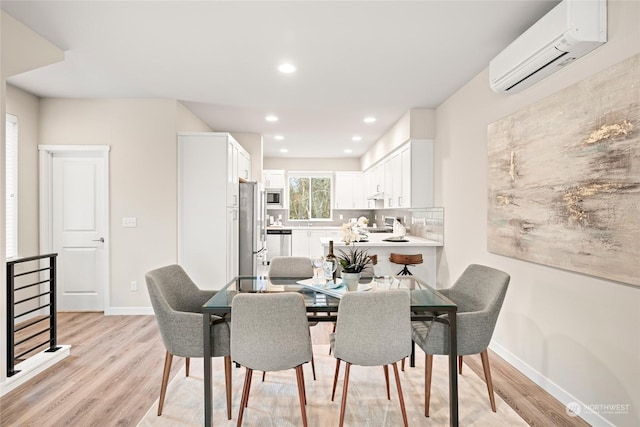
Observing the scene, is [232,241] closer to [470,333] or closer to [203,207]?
[203,207]

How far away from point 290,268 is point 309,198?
5.95m

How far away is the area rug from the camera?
223cm

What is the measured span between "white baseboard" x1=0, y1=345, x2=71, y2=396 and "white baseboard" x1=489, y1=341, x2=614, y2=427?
379cm

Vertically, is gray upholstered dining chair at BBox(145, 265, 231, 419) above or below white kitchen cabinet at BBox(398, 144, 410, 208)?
below

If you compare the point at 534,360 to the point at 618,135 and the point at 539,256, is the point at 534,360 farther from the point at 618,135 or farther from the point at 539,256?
the point at 618,135

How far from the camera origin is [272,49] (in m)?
3.00

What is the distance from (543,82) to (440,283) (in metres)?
2.68

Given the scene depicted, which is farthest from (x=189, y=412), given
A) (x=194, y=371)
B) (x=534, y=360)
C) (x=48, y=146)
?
(x=48, y=146)

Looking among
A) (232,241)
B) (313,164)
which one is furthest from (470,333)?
(313,164)

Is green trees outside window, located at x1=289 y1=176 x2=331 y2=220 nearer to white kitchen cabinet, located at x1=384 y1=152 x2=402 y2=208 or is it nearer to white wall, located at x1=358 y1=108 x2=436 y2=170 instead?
white kitchen cabinet, located at x1=384 y1=152 x2=402 y2=208

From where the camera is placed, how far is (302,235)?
8.41 metres

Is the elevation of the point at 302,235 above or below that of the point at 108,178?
below

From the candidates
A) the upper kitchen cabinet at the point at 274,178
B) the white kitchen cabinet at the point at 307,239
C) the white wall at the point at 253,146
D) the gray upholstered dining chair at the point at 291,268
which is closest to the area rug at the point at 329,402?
the gray upholstered dining chair at the point at 291,268

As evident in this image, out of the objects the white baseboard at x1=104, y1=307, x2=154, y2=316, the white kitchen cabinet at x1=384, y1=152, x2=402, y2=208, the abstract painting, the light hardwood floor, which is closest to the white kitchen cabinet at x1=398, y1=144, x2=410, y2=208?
the white kitchen cabinet at x1=384, y1=152, x2=402, y2=208
